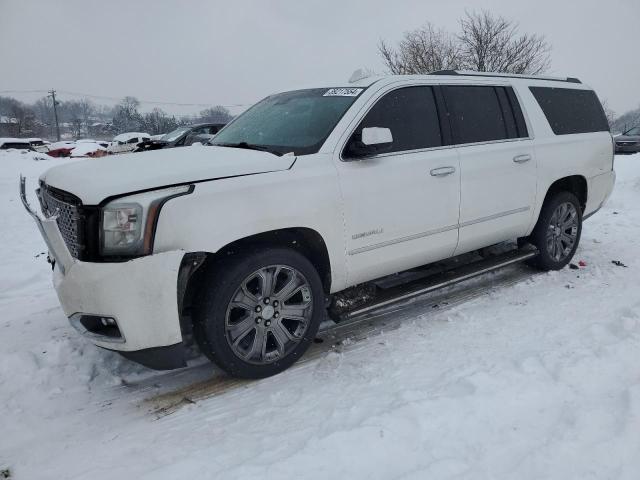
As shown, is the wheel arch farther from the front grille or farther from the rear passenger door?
the front grille

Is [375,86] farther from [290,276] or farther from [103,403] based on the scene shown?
[103,403]

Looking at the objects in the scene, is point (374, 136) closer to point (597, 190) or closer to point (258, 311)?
point (258, 311)

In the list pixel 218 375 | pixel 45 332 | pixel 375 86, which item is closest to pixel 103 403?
pixel 218 375

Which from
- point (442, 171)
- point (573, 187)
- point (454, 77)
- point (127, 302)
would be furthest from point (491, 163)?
point (127, 302)

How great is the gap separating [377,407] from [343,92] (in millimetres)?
2304

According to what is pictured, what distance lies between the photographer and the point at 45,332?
3703 mm

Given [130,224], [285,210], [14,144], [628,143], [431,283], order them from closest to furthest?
[130,224] < [285,210] < [431,283] < [628,143] < [14,144]

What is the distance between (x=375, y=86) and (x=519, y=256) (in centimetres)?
234

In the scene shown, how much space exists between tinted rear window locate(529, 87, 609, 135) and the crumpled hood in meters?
3.12

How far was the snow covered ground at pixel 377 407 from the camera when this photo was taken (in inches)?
87.7

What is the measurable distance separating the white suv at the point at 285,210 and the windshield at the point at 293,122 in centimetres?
2

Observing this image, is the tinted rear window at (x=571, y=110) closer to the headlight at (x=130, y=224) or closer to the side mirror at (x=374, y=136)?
the side mirror at (x=374, y=136)

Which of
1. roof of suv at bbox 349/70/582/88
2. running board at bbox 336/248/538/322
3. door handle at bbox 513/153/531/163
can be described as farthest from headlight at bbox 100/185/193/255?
door handle at bbox 513/153/531/163

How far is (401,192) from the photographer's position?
340cm
